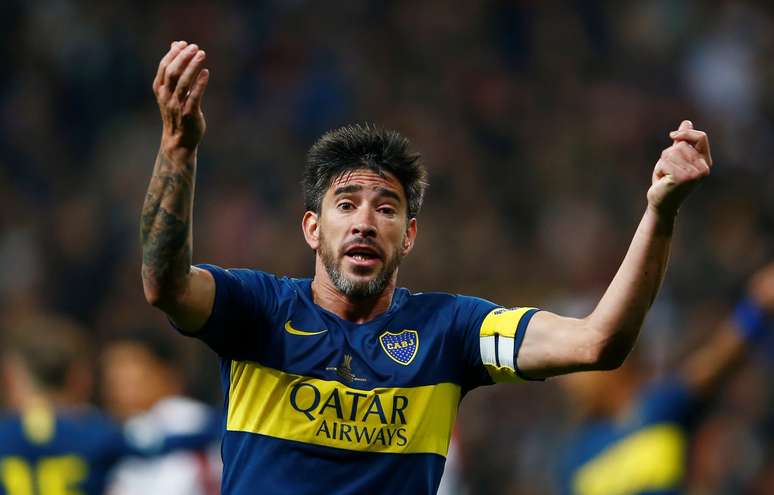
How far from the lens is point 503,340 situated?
3836 millimetres

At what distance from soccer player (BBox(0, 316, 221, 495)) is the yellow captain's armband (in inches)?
112

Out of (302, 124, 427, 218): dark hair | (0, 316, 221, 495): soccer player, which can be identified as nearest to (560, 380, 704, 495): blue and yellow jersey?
(0, 316, 221, 495): soccer player

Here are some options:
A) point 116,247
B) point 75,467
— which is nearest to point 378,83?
point 116,247

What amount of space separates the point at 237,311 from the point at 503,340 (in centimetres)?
81

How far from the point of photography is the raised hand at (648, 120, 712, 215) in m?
3.36

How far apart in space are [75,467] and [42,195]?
21.0 feet

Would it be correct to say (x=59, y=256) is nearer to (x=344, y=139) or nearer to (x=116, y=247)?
(x=116, y=247)

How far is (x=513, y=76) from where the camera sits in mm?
13266

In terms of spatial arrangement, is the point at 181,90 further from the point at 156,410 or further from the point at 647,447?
the point at 156,410

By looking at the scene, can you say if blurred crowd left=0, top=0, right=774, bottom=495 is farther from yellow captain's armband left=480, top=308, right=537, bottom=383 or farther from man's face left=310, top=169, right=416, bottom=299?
man's face left=310, top=169, right=416, bottom=299

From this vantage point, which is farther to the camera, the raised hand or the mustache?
the mustache

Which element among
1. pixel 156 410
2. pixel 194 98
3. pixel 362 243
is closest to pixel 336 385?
pixel 362 243

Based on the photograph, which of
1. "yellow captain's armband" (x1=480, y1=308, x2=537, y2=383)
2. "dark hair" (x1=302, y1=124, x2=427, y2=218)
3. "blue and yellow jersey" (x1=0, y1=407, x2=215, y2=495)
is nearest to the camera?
"yellow captain's armband" (x1=480, y1=308, x2=537, y2=383)

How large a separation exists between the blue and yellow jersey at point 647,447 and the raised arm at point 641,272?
3.12 meters
